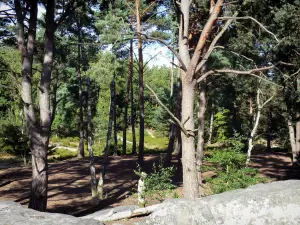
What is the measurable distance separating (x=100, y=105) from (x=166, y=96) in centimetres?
813

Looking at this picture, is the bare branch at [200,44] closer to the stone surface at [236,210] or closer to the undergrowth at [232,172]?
the stone surface at [236,210]

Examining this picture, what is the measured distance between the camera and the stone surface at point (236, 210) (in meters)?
3.76

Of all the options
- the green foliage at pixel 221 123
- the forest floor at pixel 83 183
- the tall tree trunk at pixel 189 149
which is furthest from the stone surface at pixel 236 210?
the green foliage at pixel 221 123

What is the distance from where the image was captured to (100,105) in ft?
102

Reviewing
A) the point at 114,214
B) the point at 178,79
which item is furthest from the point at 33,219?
the point at 178,79

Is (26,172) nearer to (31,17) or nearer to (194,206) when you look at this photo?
(31,17)

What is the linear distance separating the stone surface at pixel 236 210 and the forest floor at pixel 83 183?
13.5 feet

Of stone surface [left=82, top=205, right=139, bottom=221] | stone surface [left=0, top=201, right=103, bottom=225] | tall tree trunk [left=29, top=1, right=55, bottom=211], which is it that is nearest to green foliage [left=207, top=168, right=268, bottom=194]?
stone surface [left=82, top=205, right=139, bottom=221]

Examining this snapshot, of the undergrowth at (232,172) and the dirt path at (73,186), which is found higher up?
A: the undergrowth at (232,172)

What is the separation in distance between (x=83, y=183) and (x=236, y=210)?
1168 cm

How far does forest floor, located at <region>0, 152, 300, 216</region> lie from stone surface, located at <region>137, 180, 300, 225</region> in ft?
13.5

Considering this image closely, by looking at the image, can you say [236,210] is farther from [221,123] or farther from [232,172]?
[221,123]

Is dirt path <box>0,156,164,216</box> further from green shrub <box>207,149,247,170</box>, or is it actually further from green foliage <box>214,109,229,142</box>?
green foliage <box>214,109,229,142</box>

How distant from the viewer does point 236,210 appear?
12.8ft
